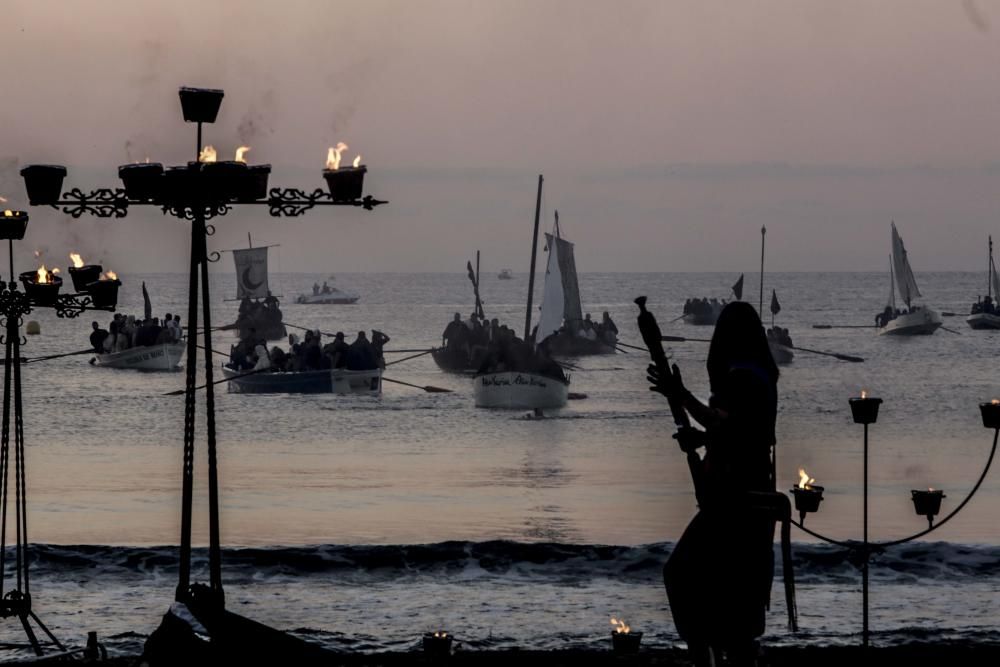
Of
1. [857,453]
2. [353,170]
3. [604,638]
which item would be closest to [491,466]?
[857,453]

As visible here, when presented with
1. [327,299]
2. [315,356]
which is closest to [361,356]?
[315,356]

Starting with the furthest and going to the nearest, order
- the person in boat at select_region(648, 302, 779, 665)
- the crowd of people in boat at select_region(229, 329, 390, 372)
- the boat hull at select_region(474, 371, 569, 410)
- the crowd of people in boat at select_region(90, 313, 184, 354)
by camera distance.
Answer: the crowd of people in boat at select_region(90, 313, 184, 354) → the crowd of people in boat at select_region(229, 329, 390, 372) → the boat hull at select_region(474, 371, 569, 410) → the person in boat at select_region(648, 302, 779, 665)

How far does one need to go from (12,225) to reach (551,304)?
4923 centimetres

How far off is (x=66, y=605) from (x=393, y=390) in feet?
153

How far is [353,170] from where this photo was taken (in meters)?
10.3

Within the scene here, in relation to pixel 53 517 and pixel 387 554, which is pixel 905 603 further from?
pixel 53 517

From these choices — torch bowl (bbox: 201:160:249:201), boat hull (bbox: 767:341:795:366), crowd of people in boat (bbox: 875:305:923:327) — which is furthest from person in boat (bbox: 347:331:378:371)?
crowd of people in boat (bbox: 875:305:923:327)

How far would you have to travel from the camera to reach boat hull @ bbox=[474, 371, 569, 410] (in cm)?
5422

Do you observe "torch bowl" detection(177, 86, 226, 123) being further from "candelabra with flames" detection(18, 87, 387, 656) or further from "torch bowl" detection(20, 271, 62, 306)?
"torch bowl" detection(20, 271, 62, 306)

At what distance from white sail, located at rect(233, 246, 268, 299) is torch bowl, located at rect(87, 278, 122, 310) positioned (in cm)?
7878

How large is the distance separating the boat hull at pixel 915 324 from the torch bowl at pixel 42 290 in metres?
99.2

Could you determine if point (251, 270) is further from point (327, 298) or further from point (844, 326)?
point (327, 298)

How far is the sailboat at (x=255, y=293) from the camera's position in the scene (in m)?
91.2

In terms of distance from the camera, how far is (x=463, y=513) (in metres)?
29.3
